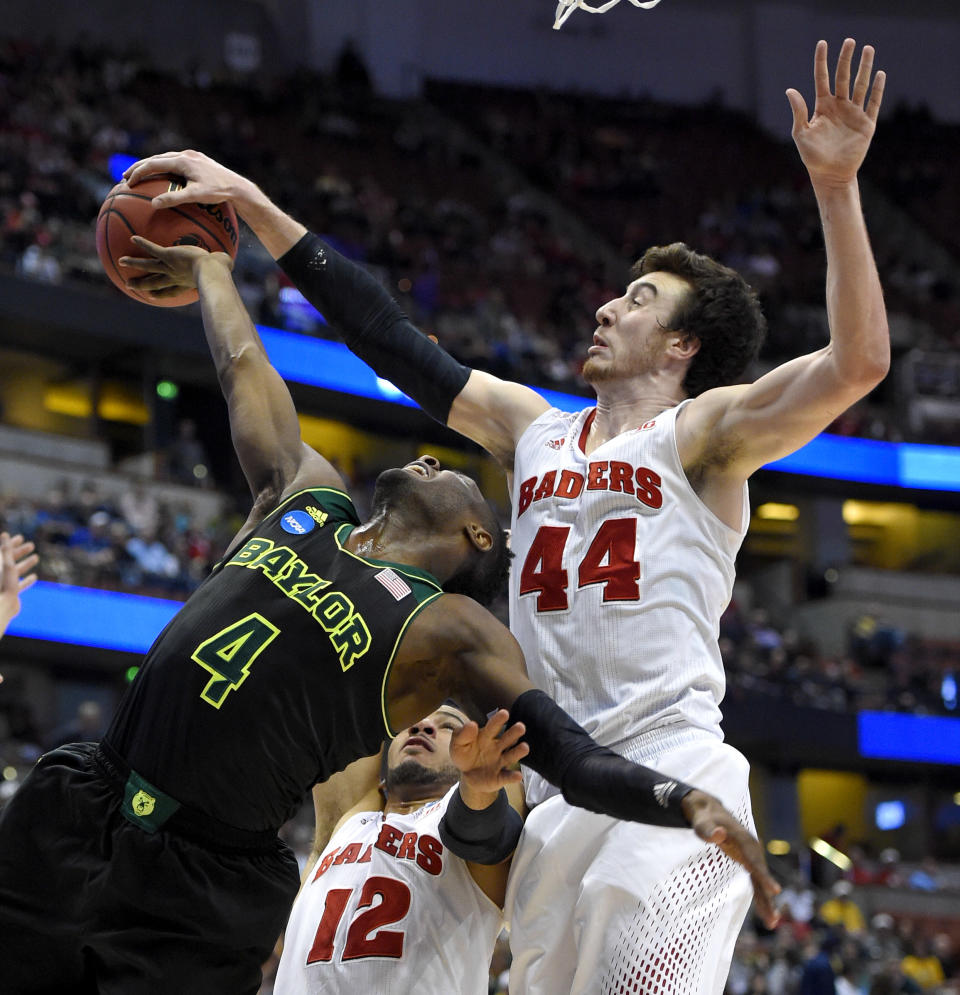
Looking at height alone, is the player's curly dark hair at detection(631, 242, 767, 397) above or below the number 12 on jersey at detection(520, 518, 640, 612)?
above

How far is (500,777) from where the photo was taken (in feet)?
11.5

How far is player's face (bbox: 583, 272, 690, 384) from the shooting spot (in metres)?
4.41

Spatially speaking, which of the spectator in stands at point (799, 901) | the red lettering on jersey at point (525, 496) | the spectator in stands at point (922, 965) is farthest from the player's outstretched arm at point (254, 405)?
the spectator in stands at point (799, 901)

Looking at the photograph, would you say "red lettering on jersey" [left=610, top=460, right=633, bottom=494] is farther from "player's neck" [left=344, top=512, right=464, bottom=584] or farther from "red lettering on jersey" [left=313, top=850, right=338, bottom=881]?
"red lettering on jersey" [left=313, top=850, right=338, bottom=881]

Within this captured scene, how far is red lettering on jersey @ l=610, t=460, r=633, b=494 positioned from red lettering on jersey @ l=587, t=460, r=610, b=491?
0.06 feet

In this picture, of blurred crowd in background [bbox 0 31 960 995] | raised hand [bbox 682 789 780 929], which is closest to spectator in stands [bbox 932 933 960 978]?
blurred crowd in background [bbox 0 31 960 995]

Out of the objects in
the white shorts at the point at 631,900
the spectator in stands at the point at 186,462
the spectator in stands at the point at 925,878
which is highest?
the white shorts at the point at 631,900

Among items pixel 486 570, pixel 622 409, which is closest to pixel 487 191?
pixel 622 409

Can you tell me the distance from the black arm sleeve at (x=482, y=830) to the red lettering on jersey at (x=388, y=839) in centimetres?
60

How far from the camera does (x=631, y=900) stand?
3.69m

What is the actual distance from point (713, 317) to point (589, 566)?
0.90m

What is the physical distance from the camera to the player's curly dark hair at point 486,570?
3969mm

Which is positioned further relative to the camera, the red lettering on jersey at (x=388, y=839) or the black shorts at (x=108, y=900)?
the red lettering on jersey at (x=388, y=839)

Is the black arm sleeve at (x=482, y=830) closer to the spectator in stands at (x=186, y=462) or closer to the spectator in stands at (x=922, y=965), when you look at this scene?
the spectator in stands at (x=922, y=965)
